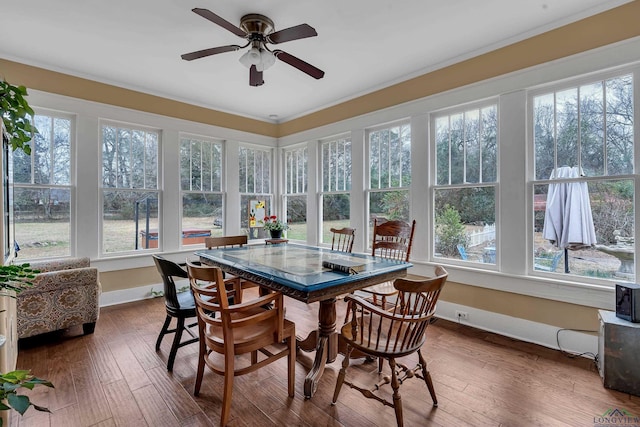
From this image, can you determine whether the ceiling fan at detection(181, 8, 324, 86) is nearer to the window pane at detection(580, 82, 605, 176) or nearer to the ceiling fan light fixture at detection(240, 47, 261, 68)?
the ceiling fan light fixture at detection(240, 47, 261, 68)

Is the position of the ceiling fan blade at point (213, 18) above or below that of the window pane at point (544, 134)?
above

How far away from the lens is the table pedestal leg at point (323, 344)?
79.9 inches

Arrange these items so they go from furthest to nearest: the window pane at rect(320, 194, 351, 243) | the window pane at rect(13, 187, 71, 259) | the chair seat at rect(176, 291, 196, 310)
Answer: the window pane at rect(320, 194, 351, 243) < the window pane at rect(13, 187, 71, 259) < the chair seat at rect(176, 291, 196, 310)

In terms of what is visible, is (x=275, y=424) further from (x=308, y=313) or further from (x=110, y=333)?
(x=110, y=333)

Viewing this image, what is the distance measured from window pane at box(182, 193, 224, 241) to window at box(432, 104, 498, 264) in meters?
3.45

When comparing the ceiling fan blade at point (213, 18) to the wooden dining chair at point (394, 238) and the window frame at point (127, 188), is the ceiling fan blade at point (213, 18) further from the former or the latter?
the window frame at point (127, 188)

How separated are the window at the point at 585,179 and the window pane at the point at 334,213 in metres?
2.46

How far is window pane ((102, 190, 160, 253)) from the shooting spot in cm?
402

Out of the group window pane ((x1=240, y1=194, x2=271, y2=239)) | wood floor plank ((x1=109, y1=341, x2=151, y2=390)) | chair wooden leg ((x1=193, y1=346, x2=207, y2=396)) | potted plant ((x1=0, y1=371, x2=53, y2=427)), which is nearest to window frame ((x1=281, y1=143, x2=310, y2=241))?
window pane ((x1=240, y1=194, x2=271, y2=239))

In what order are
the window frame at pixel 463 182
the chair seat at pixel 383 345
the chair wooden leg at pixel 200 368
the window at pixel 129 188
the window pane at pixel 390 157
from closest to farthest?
the chair seat at pixel 383 345, the chair wooden leg at pixel 200 368, the window frame at pixel 463 182, the window pane at pixel 390 157, the window at pixel 129 188

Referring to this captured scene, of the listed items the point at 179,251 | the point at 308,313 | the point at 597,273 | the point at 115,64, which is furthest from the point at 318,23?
the point at 179,251

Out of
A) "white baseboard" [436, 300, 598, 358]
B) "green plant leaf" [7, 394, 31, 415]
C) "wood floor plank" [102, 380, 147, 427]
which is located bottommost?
"wood floor plank" [102, 380, 147, 427]

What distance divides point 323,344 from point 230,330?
0.73 meters

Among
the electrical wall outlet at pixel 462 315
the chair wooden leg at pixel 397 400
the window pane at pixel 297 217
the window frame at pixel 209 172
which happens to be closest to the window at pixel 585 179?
the electrical wall outlet at pixel 462 315
